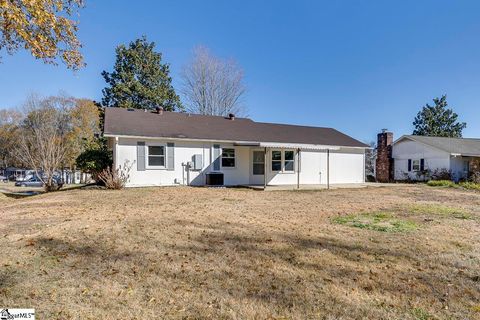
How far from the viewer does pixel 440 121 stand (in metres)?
41.8

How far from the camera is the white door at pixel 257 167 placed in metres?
18.2

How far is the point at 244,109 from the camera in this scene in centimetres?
3322

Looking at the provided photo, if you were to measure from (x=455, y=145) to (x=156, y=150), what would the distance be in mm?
25482

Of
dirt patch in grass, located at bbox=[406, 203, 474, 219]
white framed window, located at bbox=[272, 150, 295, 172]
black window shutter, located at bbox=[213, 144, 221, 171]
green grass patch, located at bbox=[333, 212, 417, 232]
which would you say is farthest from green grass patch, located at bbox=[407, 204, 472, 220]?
black window shutter, located at bbox=[213, 144, 221, 171]

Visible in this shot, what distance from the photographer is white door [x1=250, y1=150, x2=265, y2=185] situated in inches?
715

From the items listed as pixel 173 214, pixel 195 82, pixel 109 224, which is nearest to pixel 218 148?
pixel 173 214

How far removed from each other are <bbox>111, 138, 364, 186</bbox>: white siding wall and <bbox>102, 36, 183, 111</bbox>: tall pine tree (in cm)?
1614

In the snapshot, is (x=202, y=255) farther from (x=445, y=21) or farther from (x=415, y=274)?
(x=445, y=21)

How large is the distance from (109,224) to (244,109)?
91.3ft

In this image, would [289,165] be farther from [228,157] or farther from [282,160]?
[228,157]

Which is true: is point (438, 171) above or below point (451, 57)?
below

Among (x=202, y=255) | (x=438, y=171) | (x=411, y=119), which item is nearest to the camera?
(x=202, y=255)

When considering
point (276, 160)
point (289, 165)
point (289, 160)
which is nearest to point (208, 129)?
point (276, 160)

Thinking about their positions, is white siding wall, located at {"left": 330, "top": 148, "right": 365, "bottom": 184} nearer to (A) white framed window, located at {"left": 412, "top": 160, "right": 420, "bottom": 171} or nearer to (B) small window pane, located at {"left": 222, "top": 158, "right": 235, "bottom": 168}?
(B) small window pane, located at {"left": 222, "top": 158, "right": 235, "bottom": 168}
